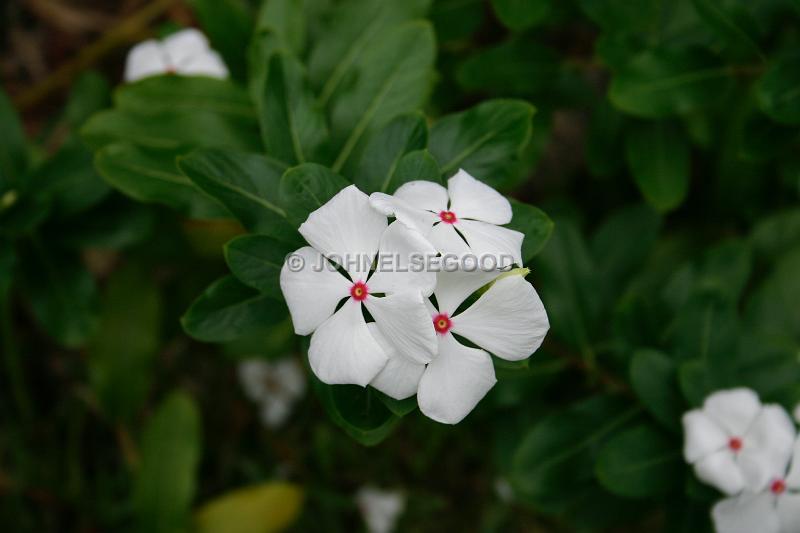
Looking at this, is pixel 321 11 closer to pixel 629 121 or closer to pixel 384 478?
pixel 629 121

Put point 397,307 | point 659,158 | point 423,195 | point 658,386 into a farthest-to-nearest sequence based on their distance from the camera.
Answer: point 659,158
point 658,386
point 423,195
point 397,307

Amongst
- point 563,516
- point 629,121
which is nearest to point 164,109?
point 629,121

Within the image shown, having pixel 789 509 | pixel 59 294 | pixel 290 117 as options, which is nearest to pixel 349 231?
pixel 290 117

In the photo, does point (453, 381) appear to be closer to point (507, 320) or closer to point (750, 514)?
point (507, 320)

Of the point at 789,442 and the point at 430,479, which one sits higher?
the point at 789,442

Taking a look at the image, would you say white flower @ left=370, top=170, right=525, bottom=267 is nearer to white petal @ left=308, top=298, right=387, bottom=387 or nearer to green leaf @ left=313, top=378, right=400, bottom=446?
white petal @ left=308, top=298, right=387, bottom=387
